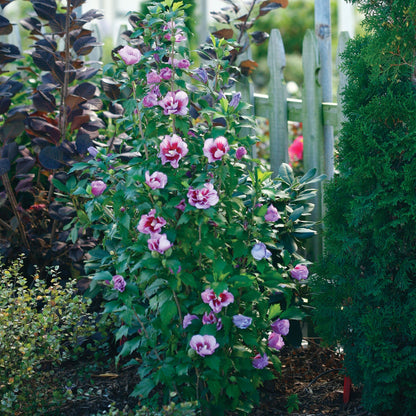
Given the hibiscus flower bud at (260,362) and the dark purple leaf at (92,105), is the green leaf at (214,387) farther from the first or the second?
the dark purple leaf at (92,105)

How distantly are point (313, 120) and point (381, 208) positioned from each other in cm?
119

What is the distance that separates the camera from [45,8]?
10.3ft

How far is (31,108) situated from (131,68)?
166 centimetres

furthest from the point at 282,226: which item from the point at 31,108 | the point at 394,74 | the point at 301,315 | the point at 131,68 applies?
the point at 31,108

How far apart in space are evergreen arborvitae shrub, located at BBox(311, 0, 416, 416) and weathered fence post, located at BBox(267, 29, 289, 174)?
106 centimetres

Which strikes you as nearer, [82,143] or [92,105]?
[82,143]

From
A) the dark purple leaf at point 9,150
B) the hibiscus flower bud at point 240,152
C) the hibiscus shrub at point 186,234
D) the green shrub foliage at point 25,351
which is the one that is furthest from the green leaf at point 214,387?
the dark purple leaf at point 9,150

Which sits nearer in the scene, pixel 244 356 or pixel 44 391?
pixel 244 356

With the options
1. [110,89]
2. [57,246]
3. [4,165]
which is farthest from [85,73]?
[57,246]

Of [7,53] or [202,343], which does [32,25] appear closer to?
[7,53]

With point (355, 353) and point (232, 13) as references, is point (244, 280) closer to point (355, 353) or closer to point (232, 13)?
point (355, 353)

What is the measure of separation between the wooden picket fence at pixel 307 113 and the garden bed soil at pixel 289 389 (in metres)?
0.67

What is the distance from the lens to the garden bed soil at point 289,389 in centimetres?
248

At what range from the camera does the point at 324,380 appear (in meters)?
2.77
